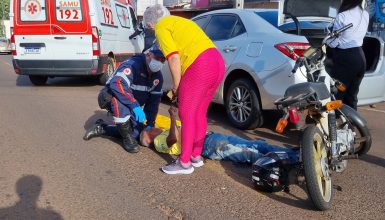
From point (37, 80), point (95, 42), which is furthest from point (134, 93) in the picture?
point (37, 80)

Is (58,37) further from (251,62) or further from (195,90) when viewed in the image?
(195,90)

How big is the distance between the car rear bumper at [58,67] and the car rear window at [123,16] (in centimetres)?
247

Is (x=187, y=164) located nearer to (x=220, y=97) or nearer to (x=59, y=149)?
(x=59, y=149)

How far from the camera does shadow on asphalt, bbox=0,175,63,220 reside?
3186 mm

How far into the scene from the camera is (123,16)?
39.6 ft

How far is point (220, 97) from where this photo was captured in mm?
6145

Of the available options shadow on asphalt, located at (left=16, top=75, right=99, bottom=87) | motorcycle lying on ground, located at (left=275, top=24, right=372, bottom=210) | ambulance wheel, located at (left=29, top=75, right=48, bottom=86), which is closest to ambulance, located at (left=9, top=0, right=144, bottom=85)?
ambulance wheel, located at (left=29, top=75, right=48, bottom=86)

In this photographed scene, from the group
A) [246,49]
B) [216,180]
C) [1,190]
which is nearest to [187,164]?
[216,180]

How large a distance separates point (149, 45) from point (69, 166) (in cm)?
148

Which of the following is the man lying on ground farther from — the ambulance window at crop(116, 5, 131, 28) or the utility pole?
the utility pole

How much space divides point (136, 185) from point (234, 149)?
115 centimetres

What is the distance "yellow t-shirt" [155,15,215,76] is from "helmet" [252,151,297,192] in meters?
1.08

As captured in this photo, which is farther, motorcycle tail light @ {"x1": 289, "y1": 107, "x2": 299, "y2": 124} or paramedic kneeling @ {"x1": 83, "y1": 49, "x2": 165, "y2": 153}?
paramedic kneeling @ {"x1": 83, "y1": 49, "x2": 165, "y2": 153}

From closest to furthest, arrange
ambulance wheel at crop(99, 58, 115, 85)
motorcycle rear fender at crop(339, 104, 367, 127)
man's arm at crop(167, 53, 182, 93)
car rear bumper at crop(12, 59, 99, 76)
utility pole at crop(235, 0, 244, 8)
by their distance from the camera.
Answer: man's arm at crop(167, 53, 182, 93) < motorcycle rear fender at crop(339, 104, 367, 127) < car rear bumper at crop(12, 59, 99, 76) < ambulance wheel at crop(99, 58, 115, 85) < utility pole at crop(235, 0, 244, 8)
